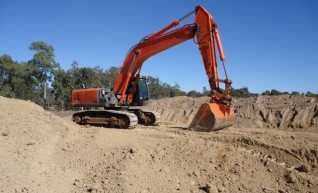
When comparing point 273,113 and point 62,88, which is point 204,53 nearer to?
point 273,113

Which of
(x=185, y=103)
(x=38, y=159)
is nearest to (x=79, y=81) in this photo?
(x=185, y=103)

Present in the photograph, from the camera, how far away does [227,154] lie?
25.2 ft

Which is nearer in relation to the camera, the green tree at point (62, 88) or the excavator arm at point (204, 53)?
the excavator arm at point (204, 53)

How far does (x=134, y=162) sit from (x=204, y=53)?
5578mm

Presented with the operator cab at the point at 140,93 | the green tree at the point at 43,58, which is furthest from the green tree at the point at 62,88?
the operator cab at the point at 140,93

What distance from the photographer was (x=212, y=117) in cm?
1041

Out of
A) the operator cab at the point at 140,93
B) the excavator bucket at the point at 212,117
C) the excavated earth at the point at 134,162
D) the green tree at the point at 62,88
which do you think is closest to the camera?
the excavated earth at the point at 134,162

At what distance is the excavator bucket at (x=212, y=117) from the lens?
10.4 metres

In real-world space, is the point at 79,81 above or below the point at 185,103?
above

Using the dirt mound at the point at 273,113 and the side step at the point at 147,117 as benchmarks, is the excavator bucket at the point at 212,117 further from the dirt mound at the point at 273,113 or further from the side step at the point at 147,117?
the dirt mound at the point at 273,113

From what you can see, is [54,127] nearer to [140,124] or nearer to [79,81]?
[140,124]

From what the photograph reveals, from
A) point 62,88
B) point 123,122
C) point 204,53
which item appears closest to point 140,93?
point 123,122

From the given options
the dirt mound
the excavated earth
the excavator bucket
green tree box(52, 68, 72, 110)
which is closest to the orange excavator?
the excavator bucket

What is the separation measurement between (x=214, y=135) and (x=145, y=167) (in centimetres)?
398
